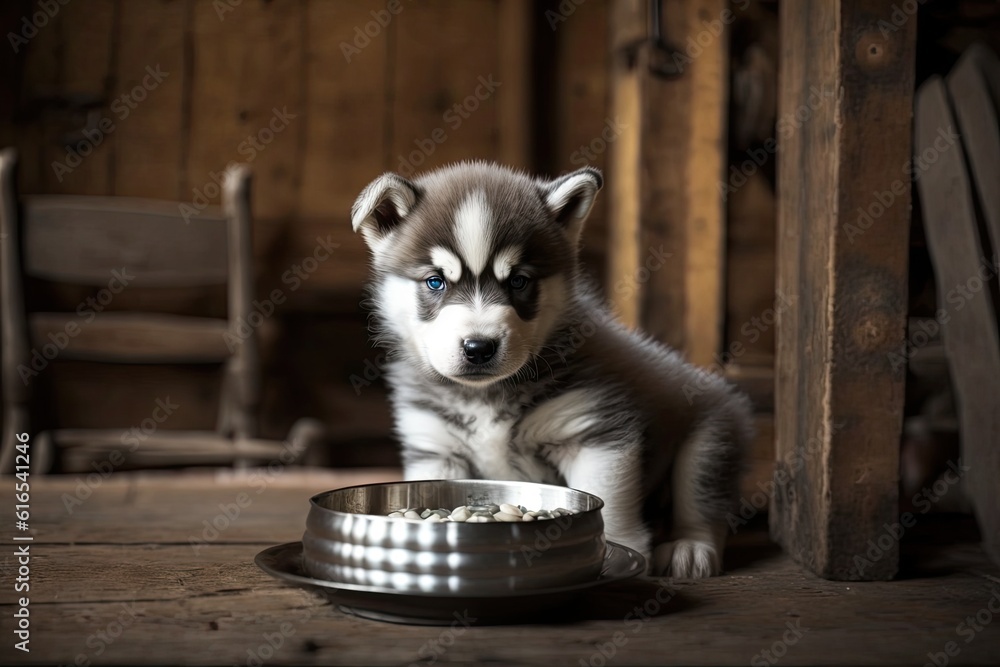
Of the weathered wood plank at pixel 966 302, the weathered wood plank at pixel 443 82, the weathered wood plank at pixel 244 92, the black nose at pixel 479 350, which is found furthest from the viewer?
the weathered wood plank at pixel 443 82

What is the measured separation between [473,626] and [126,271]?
2549 mm

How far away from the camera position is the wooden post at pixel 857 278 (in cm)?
197

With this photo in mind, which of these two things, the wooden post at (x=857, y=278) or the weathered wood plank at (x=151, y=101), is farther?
the weathered wood plank at (x=151, y=101)

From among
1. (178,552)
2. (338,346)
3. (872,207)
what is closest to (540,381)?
(872,207)

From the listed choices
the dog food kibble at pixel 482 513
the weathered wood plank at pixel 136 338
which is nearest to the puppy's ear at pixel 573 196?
the dog food kibble at pixel 482 513

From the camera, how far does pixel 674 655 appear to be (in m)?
1.53

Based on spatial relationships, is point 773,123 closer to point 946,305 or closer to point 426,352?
point 946,305

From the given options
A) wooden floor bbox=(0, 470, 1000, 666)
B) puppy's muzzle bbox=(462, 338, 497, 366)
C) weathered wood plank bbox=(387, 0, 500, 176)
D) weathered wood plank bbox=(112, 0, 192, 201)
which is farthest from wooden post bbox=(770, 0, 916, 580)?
weathered wood plank bbox=(112, 0, 192, 201)

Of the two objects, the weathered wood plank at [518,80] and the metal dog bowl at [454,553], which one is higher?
the weathered wood plank at [518,80]

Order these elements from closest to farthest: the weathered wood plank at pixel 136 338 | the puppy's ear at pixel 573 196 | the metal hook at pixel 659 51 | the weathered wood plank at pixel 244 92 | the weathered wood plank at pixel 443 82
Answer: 1. the puppy's ear at pixel 573 196
2. the metal hook at pixel 659 51
3. the weathered wood plank at pixel 136 338
4. the weathered wood plank at pixel 244 92
5. the weathered wood plank at pixel 443 82

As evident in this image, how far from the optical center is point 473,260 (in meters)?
2.01

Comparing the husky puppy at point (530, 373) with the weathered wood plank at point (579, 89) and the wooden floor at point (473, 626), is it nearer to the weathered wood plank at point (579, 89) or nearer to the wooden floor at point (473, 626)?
the wooden floor at point (473, 626)

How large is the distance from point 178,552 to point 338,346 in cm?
195

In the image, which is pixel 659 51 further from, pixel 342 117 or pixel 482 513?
pixel 482 513
